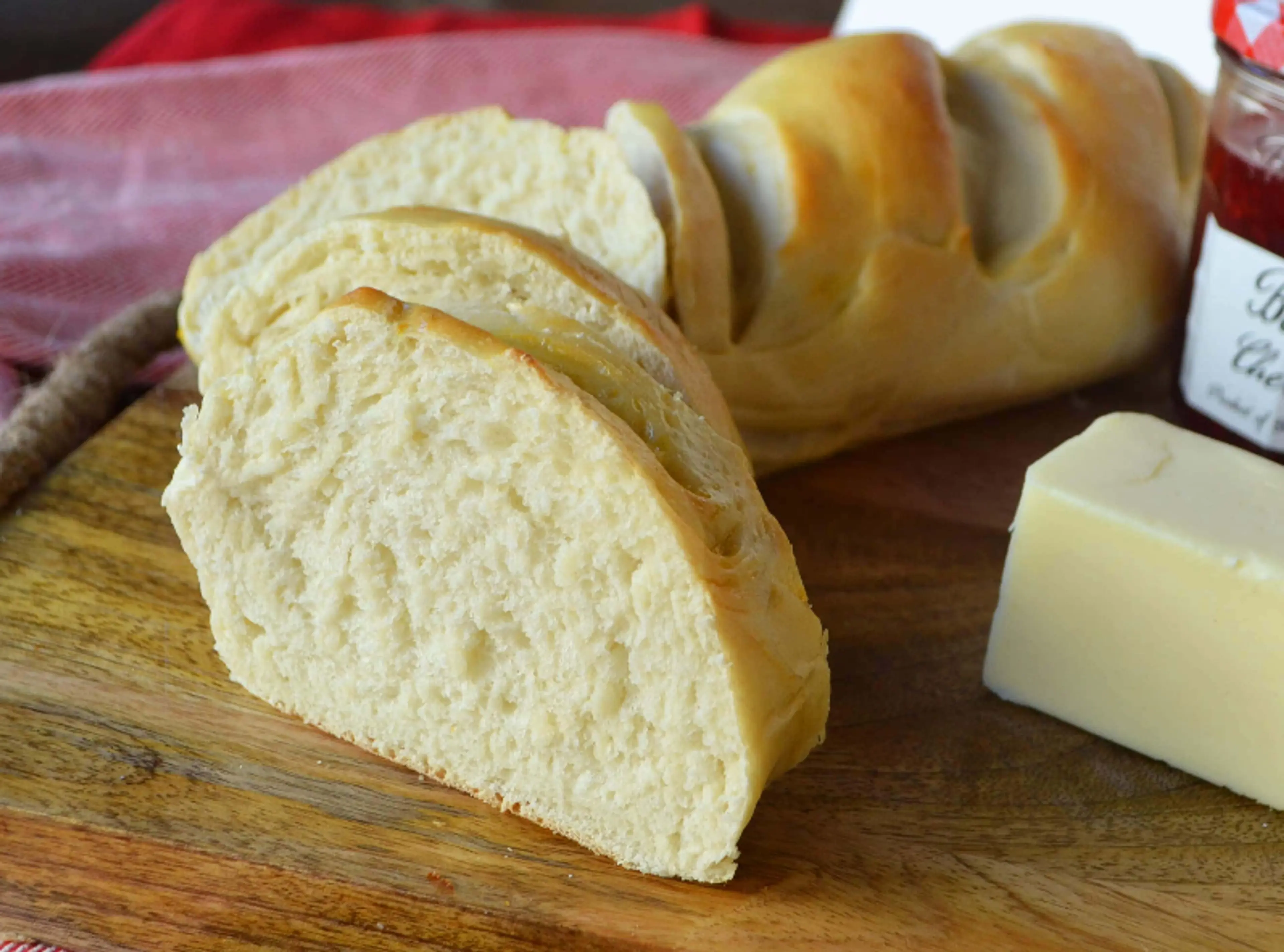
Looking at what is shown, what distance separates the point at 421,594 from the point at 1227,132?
1557 mm

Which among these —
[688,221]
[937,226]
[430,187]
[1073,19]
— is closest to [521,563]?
[688,221]

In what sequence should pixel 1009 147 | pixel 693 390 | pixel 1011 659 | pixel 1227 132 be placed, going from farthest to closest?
pixel 1009 147, pixel 1227 132, pixel 1011 659, pixel 693 390

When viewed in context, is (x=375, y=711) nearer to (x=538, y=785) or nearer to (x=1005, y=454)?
Answer: (x=538, y=785)

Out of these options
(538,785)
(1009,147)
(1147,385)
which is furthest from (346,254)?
(1147,385)

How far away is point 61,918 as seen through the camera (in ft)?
5.72

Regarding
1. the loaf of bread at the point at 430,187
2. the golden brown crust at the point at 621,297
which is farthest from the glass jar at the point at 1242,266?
the loaf of bread at the point at 430,187

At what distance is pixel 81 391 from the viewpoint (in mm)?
2670

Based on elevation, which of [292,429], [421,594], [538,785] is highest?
[292,429]

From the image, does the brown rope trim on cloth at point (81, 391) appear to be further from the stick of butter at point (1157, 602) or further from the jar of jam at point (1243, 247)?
the jar of jam at point (1243, 247)

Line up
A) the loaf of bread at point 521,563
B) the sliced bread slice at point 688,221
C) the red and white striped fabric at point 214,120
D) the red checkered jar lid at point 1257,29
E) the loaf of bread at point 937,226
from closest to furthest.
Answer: the loaf of bread at point 521,563 → the red checkered jar lid at point 1257,29 → the sliced bread slice at point 688,221 → the loaf of bread at point 937,226 → the red and white striped fabric at point 214,120

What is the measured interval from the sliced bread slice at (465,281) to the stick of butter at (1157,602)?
481 mm

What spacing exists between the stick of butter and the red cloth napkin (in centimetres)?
272

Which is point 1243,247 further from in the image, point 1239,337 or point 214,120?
point 214,120

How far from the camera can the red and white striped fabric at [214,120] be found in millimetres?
3178
